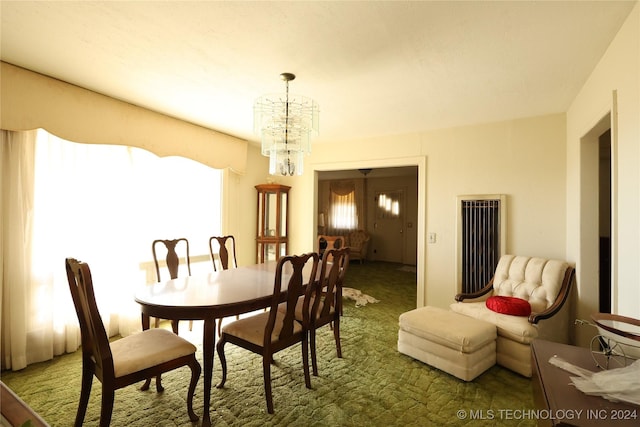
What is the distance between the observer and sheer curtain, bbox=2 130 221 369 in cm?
241

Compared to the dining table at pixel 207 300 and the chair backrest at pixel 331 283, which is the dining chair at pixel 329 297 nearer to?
the chair backrest at pixel 331 283

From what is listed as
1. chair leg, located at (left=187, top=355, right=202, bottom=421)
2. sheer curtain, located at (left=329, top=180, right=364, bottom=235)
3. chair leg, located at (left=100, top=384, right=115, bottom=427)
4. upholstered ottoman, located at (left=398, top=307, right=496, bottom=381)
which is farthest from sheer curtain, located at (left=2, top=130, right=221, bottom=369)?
sheer curtain, located at (left=329, top=180, right=364, bottom=235)

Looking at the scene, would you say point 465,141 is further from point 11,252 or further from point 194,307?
point 11,252

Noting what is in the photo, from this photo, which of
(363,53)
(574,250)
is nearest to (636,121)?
(363,53)

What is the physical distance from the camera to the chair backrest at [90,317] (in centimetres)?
150

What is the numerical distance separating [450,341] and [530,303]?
1.05 metres

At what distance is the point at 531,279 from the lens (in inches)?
115

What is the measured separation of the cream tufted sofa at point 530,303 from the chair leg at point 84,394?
2.93m

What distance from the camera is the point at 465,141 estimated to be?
3668 mm

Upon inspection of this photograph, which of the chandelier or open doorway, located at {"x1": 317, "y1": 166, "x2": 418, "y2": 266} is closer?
the chandelier

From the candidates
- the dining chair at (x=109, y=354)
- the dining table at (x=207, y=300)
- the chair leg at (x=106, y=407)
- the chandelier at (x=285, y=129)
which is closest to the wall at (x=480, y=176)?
the chandelier at (x=285, y=129)

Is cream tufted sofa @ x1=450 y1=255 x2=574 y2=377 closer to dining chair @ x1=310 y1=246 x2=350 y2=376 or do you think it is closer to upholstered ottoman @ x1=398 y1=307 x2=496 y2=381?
upholstered ottoman @ x1=398 y1=307 x2=496 y2=381

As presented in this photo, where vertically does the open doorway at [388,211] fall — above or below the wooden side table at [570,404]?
above

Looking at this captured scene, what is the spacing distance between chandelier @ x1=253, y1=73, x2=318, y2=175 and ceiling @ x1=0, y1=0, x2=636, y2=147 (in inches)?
9.2
